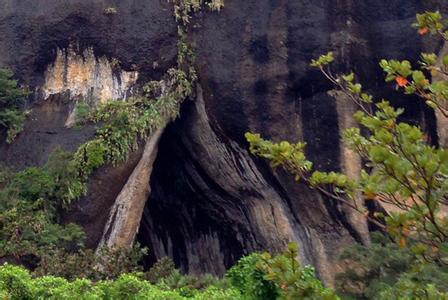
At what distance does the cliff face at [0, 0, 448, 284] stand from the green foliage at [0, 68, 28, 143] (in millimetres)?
176

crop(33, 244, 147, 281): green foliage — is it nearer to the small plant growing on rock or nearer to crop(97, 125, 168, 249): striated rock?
crop(97, 125, 168, 249): striated rock

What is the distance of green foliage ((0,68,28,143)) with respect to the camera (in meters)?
10.4

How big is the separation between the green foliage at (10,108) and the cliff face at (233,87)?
0.18 m

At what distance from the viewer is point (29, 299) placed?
6.67 m

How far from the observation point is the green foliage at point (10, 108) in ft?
34.0

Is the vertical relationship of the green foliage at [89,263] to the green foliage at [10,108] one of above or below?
below

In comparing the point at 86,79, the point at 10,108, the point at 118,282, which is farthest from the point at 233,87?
the point at 118,282

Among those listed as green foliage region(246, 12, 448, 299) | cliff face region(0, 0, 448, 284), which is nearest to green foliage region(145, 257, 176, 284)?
cliff face region(0, 0, 448, 284)

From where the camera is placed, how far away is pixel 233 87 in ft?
35.1

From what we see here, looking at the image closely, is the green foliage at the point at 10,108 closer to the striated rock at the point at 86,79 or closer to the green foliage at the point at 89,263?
the striated rock at the point at 86,79

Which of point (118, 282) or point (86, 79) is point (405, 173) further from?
point (86, 79)

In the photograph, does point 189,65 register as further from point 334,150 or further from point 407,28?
point 407,28

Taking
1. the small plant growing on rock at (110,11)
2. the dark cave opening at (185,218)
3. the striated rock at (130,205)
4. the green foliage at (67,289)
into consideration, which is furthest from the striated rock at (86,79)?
the green foliage at (67,289)

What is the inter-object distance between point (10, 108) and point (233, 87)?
4.03 m
